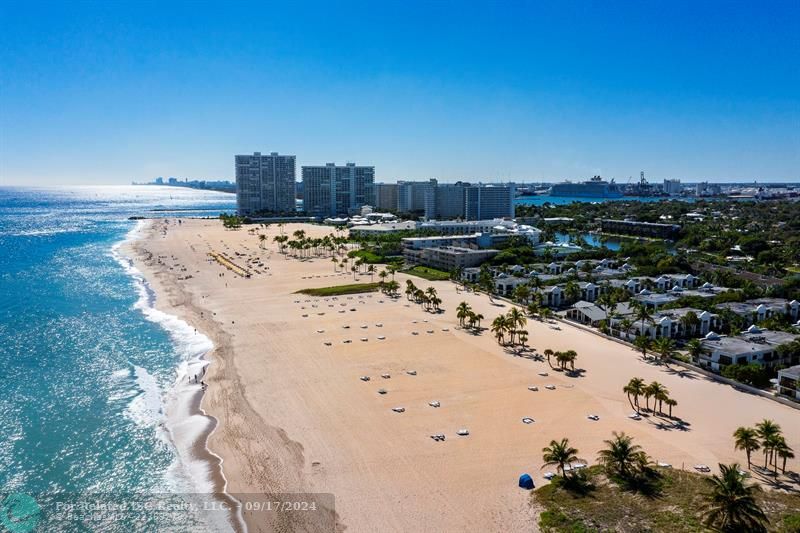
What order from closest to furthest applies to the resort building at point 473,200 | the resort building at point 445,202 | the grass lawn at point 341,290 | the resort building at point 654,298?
the resort building at point 654,298
the grass lawn at point 341,290
the resort building at point 473,200
the resort building at point 445,202

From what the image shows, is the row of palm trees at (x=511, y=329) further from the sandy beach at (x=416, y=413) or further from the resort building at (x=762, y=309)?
the resort building at (x=762, y=309)

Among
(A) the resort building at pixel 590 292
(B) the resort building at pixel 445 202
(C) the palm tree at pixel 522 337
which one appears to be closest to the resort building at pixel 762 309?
(A) the resort building at pixel 590 292

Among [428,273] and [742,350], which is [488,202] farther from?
[742,350]

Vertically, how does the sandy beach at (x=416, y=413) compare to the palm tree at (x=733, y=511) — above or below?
below

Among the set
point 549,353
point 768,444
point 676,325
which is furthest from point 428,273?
point 768,444

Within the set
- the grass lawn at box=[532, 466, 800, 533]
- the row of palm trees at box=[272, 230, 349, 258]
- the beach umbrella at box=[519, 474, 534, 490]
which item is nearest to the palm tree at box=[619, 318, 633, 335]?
the grass lawn at box=[532, 466, 800, 533]

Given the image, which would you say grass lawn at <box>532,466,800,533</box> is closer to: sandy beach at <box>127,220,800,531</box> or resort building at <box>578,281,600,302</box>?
sandy beach at <box>127,220,800,531</box>
